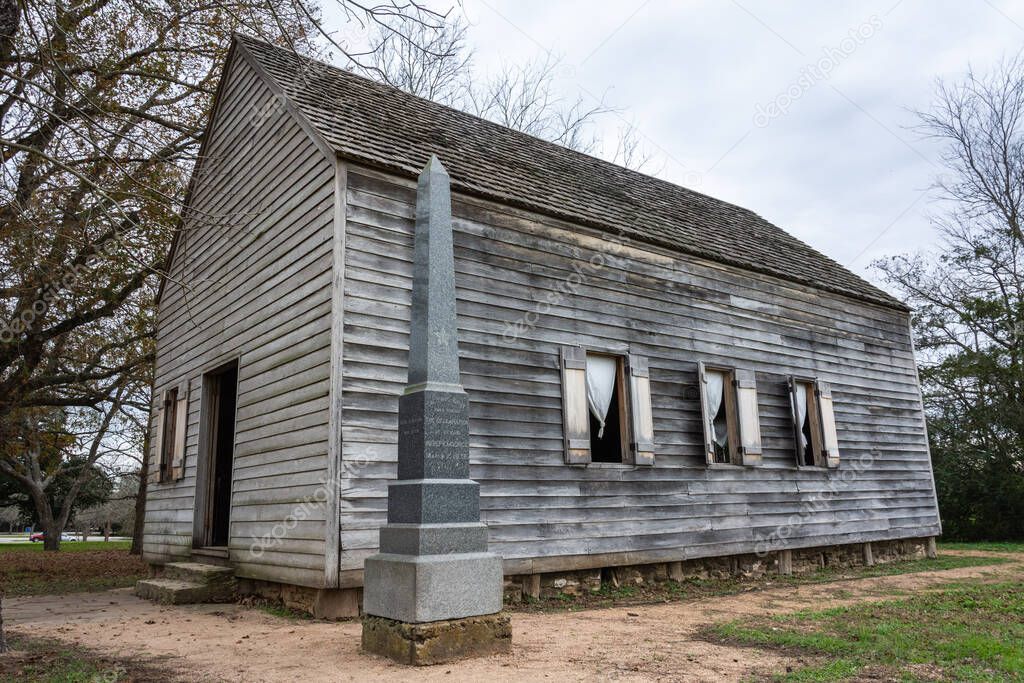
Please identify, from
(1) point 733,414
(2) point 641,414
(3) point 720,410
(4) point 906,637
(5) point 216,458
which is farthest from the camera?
(3) point 720,410

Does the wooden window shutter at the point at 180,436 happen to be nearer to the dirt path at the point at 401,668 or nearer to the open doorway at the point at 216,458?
the open doorway at the point at 216,458

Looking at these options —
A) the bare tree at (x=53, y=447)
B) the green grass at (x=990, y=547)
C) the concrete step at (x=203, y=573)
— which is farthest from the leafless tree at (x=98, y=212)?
the green grass at (x=990, y=547)

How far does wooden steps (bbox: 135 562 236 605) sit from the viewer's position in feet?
28.6

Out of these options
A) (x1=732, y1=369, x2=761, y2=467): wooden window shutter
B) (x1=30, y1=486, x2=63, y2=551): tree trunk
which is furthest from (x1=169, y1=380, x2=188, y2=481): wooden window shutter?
(x1=30, y1=486, x2=63, y2=551): tree trunk

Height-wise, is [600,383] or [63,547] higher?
[600,383]

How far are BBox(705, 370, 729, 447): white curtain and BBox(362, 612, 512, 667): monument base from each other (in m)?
6.43

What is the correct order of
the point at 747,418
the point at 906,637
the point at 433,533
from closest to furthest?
the point at 433,533 → the point at 906,637 → the point at 747,418

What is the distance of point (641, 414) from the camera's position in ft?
32.5

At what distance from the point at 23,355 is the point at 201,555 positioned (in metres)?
6.77

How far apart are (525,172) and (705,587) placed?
664 cm

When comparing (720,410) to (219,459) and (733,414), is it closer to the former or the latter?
(733,414)

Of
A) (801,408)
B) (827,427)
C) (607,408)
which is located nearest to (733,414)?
(801,408)

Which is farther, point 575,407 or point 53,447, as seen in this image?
point 53,447

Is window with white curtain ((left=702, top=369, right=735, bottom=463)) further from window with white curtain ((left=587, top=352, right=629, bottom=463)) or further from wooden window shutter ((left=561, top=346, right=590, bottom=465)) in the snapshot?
wooden window shutter ((left=561, top=346, right=590, bottom=465))
